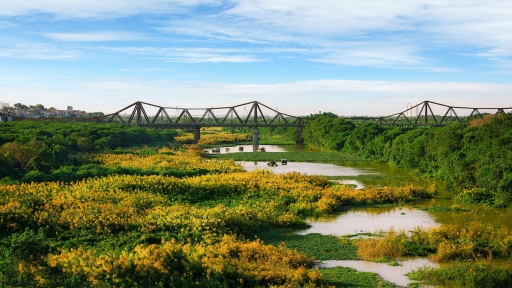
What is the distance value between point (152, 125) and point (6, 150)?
62412 mm

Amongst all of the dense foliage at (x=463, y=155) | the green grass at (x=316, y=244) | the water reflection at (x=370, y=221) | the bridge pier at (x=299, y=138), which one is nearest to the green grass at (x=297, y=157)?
the dense foliage at (x=463, y=155)

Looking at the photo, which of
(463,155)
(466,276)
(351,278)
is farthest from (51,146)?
Answer: (466,276)

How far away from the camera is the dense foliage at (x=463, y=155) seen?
30.0 m

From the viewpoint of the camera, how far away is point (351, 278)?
16.8 metres

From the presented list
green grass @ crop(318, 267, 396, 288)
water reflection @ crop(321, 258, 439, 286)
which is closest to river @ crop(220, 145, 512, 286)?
water reflection @ crop(321, 258, 439, 286)

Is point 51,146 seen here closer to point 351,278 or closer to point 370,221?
point 370,221

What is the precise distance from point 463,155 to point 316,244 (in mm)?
19294

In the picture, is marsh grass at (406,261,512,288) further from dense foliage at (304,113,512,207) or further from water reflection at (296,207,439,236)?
dense foliage at (304,113,512,207)

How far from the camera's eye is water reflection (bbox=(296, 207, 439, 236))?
24.6 m

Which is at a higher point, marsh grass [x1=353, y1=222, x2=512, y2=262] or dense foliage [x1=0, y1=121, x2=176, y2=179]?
dense foliage [x1=0, y1=121, x2=176, y2=179]

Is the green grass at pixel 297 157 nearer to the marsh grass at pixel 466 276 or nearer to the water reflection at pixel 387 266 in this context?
the water reflection at pixel 387 266

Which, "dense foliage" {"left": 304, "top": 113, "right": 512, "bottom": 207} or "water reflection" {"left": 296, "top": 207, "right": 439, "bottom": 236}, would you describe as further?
"dense foliage" {"left": 304, "top": 113, "right": 512, "bottom": 207}

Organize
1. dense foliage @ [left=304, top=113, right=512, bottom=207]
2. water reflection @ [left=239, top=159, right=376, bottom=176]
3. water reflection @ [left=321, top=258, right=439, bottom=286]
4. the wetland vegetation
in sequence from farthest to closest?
water reflection @ [left=239, top=159, right=376, bottom=176] < dense foliage @ [left=304, top=113, right=512, bottom=207] < water reflection @ [left=321, top=258, right=439, bottom=286] < the wetland vegetation

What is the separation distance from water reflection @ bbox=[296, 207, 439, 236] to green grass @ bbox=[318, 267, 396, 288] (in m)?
6.06
